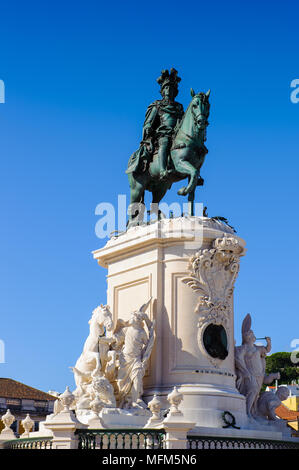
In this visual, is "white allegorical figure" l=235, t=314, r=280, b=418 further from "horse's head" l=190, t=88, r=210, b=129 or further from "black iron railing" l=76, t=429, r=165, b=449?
"horse's head" l=190, t=88, r=210, b=129

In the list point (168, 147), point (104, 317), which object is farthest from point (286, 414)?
point (104, 317)

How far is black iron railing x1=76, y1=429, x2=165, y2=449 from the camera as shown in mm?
15844

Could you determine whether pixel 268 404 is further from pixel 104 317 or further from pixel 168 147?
pixel 168 147

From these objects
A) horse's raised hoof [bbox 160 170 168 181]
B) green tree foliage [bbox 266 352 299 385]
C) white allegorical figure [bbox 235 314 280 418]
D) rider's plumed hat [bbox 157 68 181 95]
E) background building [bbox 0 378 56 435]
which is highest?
green tree foliage [bbox 266 352 299 385]

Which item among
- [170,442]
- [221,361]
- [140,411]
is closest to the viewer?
[170,442]

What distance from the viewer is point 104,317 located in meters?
19.0

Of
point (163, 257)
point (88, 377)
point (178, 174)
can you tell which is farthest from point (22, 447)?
point (178, 174)

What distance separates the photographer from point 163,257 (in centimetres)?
1952

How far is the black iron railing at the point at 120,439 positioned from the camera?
1584 cm

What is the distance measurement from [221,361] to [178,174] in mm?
5192

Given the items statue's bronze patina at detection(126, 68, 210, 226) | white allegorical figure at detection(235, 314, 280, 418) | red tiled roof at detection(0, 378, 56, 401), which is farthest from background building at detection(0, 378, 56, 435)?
white allegorical figure at detection(235, 314, 280, 418)

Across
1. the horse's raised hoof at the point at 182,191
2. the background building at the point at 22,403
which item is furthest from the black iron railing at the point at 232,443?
the background building at the point at 22,403

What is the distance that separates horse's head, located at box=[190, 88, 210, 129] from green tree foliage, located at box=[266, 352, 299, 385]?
155 feet
